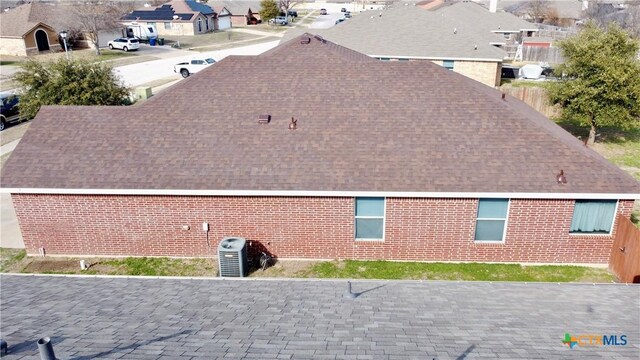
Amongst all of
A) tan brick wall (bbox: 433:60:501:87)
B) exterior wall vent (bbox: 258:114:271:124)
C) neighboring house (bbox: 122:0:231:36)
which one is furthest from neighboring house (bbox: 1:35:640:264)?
neighboring house (bbox: 122:0:231:36)

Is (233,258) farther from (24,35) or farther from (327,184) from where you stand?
(24,35)

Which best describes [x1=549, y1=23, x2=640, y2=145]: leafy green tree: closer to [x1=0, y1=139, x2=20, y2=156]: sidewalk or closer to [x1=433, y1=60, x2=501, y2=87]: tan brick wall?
[x1=433, y1=60, x2=501, y2=87]: tan brick wall

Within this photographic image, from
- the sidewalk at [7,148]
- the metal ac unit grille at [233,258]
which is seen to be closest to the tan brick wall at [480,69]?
A: the metal ac unit grille at [233,258]

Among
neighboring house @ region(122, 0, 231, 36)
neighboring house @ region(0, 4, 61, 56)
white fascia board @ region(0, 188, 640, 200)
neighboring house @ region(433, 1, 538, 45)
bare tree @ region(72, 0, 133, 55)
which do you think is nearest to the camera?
white fascia board @ region(0, 188, 640, 200)

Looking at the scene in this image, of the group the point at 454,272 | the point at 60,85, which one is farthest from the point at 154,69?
the point at 454,272

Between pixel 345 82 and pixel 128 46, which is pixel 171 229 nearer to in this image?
pixel 345 82

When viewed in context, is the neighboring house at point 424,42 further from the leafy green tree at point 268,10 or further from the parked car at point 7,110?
the leafy green tree at point 268,10

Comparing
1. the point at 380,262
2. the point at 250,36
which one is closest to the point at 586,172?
the point at 380,262
